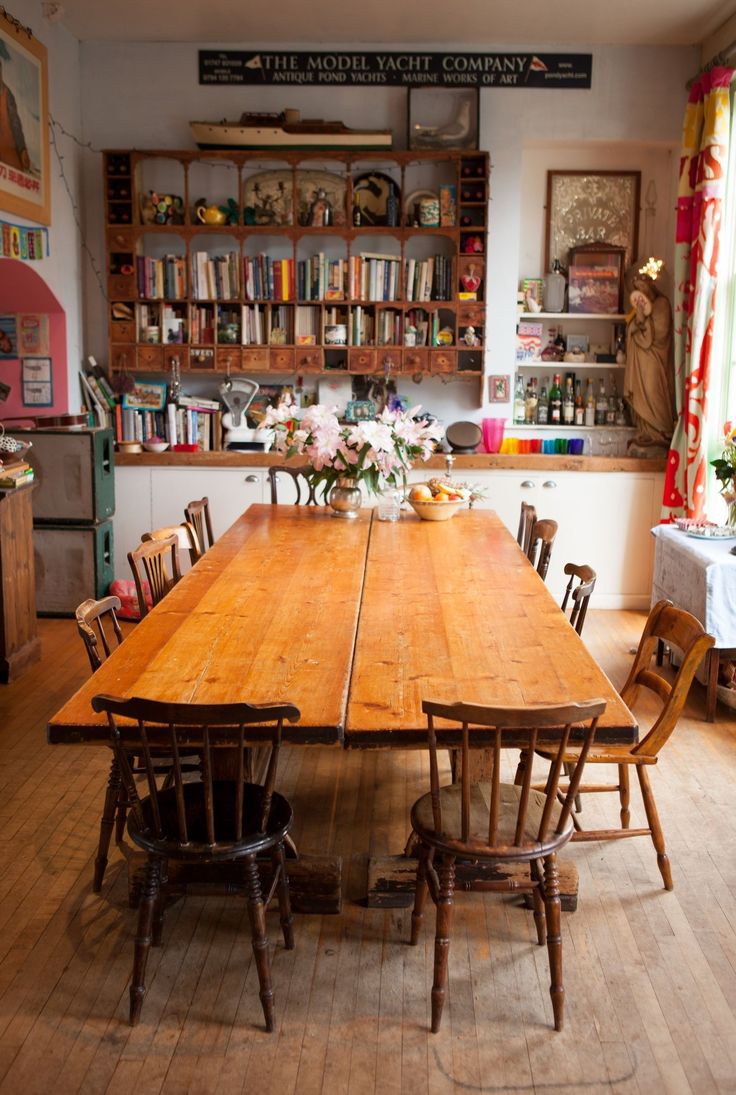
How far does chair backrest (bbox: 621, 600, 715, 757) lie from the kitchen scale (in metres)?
3.95

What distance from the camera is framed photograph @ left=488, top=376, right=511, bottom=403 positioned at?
7.04m


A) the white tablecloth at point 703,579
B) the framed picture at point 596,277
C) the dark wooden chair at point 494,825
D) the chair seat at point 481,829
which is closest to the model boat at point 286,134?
the framed picture at point 596,277

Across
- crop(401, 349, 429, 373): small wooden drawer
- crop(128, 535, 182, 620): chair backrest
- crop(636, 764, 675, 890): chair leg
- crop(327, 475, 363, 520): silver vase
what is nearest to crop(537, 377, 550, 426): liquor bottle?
crop(401, 349, 429, 373): small wooden drawer

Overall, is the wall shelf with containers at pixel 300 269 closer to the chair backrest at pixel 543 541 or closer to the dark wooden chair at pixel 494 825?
the chair backrest at pixel 543 541

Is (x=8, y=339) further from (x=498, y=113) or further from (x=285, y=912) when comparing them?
(x=285, y=912)

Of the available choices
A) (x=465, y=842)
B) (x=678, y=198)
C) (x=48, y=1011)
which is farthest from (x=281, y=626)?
(x=678, y=198)

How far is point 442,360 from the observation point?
22.6 feet

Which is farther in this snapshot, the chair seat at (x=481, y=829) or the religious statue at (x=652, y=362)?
the religious statue at (x=652, y=362)

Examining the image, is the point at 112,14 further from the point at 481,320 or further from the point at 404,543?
the point at 404,543

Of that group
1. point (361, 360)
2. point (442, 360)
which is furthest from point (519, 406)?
point (361, 360)

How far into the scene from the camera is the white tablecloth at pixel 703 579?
475cm

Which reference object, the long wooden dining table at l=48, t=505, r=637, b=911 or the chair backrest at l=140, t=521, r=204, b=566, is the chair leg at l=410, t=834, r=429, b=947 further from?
the chair backrest at l=140, t=521, r=204, b=566

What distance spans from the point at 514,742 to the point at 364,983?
0.79 metres

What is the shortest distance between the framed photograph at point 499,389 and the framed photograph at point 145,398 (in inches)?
85.3
